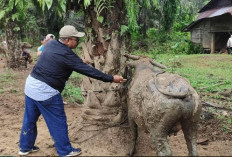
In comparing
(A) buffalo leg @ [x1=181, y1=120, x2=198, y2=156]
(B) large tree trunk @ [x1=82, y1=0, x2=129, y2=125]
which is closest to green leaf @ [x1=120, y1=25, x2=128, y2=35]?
(B) large tree trunk @ [x1=82, y1=0, x2=129, y2=125]

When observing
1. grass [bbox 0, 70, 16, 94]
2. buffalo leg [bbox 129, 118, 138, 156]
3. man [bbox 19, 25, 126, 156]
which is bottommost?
buffalo leg [bbox 129, 118, 138, 156]

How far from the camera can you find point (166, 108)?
322 centimetres

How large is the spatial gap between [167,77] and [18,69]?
9.20m

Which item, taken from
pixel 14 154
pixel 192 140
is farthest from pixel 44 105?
pixel 192 140

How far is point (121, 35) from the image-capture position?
4762 mm

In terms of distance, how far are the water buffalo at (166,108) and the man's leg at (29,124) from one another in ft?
5.03

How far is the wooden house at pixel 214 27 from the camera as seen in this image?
17258 mm

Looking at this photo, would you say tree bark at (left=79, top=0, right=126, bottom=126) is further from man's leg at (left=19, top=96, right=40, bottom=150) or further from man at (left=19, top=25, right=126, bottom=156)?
man's leg at (left=19, top=96, right=40, bottom=150)

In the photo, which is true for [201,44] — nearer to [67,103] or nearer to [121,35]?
[67,103]

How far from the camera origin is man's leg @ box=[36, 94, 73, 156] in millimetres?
4043

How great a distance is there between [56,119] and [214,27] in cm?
1608

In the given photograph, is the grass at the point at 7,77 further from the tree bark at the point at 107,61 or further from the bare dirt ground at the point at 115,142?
the tree bark at the point at 107,61

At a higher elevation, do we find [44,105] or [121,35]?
[121,35]

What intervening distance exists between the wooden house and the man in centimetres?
1460
